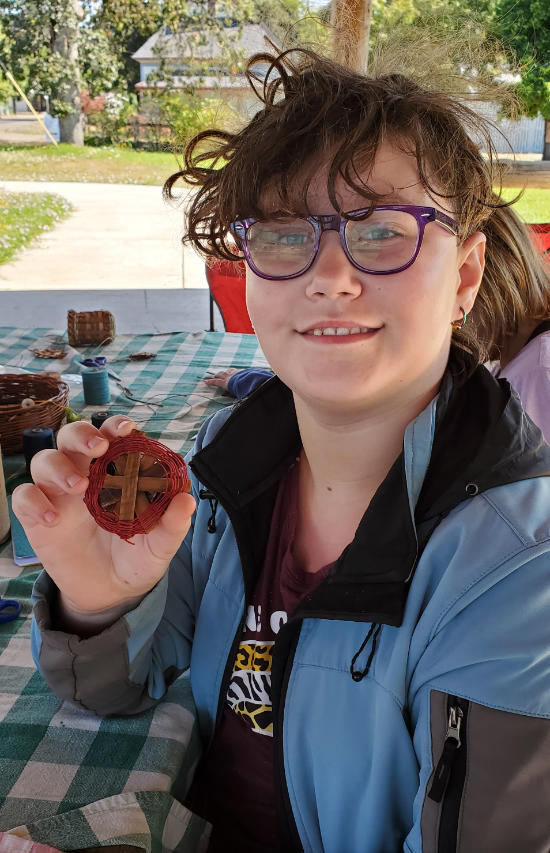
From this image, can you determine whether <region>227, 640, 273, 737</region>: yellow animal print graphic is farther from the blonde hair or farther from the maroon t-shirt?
the blonde hair

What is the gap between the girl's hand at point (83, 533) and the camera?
109 centimetres

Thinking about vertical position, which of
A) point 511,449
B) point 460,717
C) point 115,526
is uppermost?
point 511,449

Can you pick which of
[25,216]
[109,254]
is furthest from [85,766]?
[25,216]

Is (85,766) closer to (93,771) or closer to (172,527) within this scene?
(93,771)

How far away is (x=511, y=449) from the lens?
3.48ft

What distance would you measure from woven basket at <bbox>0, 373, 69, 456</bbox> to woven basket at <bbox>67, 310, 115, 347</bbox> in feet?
3.41

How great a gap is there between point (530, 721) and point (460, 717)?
88 mm

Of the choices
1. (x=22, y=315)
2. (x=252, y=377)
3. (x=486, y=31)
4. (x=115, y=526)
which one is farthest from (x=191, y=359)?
(x=22, y=315)

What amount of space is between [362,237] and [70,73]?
25.2 metres

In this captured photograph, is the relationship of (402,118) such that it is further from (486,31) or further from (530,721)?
(530,721)

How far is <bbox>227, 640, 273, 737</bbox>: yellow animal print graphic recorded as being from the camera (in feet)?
4.08

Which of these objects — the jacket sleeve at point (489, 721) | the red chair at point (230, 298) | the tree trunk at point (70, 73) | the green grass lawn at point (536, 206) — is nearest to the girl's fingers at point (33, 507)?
the jacket sleeve at point (489, 721)

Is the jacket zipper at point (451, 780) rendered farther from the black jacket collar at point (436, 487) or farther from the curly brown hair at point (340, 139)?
the curly brown hair at point (340, 139)

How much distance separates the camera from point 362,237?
3.52 ft
